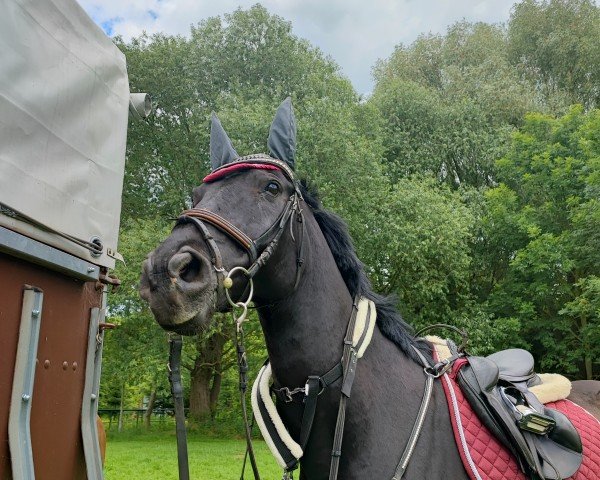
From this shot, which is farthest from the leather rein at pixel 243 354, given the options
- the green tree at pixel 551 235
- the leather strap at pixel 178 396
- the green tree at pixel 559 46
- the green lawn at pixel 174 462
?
the green tree at pixel 559 46

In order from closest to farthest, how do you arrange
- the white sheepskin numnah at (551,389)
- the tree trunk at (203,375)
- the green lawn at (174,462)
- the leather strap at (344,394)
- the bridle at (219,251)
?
the bridle at (219,251) < the leather strap at (344,394) < the white sheepskin numnah at (551,389) < the green lawn at (174,462) < the tree trunk at (203,375)

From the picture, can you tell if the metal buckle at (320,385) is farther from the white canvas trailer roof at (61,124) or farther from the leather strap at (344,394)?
the white canvas trailer roof at (61,124)

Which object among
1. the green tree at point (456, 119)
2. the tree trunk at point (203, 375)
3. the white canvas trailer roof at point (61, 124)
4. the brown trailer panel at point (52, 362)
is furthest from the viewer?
the green tree at point (456, 119)

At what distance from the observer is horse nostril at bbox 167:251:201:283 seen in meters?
2.22

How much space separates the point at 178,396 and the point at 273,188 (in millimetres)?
1025

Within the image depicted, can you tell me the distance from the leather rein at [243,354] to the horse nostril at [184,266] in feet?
0.26

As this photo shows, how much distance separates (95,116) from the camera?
2.81m

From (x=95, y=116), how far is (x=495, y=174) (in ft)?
74.2

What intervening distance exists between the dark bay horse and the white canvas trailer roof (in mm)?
517

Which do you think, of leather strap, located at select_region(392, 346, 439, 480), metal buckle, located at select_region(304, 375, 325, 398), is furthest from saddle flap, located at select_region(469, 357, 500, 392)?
metal buckle, located at select_region(304, 375, 325, 398)

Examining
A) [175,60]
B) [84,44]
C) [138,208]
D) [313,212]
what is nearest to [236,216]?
[313,212]

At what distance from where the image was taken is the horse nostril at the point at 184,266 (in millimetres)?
2219

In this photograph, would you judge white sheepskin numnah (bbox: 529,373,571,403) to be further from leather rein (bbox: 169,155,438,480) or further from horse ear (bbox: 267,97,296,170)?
horse ear (bbox: 267,97,296,170)

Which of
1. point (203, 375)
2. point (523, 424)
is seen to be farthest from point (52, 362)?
point (203, 375)
